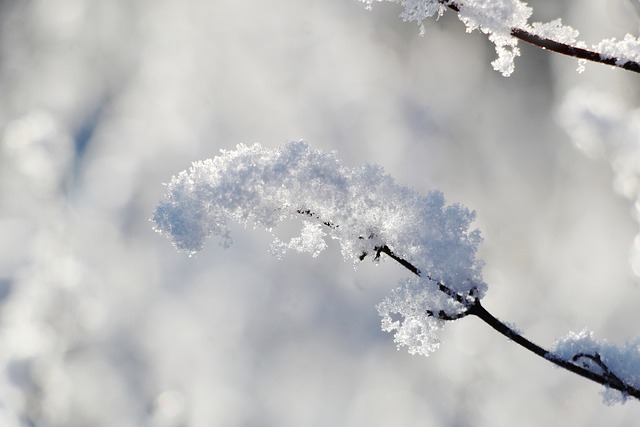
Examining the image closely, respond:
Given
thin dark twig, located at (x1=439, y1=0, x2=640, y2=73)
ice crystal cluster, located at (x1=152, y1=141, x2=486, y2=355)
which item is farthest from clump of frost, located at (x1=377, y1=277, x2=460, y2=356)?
thin dark twig, located at (x1=439, y1=0, x2=640, y2=73)

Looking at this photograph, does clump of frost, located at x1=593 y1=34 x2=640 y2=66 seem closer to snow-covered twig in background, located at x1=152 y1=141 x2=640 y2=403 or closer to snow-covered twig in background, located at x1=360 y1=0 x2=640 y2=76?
snow-covered twig in background, located at x1=360 y1=0 x2=640 y2=76

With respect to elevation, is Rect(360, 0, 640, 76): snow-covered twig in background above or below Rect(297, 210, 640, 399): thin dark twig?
above

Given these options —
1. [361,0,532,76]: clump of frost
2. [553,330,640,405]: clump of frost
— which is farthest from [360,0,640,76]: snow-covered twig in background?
[553,330,640,405]: clump of frost

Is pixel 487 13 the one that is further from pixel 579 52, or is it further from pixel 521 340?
pixel 521 340

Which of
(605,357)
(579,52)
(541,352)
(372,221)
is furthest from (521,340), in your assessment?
(579,52)

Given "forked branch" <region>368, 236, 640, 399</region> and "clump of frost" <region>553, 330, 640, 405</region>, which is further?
"clump of frost" <region>553, 330, 640, 405</region>

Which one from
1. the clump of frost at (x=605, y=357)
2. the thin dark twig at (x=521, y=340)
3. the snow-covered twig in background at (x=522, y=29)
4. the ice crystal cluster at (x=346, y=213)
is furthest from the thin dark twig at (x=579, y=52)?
the clump of frost at (x=605, y=357)

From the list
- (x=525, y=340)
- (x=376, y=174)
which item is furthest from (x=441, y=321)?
(x=376, y=174)

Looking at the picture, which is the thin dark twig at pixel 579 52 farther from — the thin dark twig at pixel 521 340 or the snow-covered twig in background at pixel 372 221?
the thin dark twig at pixel 521 340
